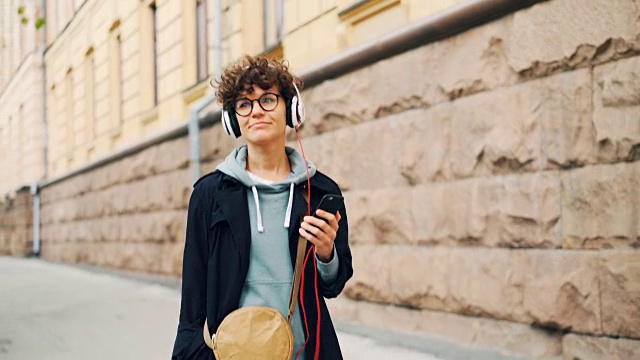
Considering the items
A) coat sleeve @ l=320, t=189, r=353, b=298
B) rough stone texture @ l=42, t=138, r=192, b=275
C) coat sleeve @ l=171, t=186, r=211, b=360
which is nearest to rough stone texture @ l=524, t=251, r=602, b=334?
coat sleeve @ l=320, t=189, r=353, b=298

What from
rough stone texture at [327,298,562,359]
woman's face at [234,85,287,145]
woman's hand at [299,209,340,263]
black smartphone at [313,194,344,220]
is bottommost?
rough stone texture at [327,298,562,359]

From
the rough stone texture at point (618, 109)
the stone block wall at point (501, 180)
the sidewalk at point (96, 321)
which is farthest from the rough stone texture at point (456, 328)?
the rough stone texture at point (618, 109)

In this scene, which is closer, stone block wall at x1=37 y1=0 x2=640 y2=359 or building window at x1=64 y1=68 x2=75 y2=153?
stone block wall at x1=37 y1=0 x2=640 y2=359

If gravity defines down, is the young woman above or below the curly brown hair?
below

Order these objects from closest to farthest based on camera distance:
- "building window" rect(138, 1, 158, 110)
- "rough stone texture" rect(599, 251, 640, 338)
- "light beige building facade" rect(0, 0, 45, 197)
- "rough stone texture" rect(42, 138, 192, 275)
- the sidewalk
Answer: "rough stone texture" rect(599, 251, 640, 338), the sidewalk, "rough stone texture" rect(42, 138, 192, 275), "building window" rect(138, 1, 158, 110), "light beige building facade" rect(0, 0, 45, 197)

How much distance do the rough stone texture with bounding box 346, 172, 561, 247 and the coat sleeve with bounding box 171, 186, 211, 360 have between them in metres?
2.97

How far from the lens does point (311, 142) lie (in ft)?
24.1

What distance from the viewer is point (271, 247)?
2197 mm

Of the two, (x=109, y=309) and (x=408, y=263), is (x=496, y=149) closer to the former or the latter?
(x=408, y=263)

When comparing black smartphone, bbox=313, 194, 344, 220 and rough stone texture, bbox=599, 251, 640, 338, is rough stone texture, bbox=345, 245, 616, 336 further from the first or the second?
black smartphone, bbox=313, 194, 344, 220

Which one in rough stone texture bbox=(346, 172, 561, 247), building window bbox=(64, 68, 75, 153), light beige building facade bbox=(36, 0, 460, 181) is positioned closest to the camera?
rough stone texture bbox=(346, 172, 561, 247)

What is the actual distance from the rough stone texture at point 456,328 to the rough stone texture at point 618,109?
3.90 feet

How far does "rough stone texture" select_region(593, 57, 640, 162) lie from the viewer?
166 inches

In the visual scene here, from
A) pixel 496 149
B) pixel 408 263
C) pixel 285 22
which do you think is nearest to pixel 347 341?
pixel 408 263
